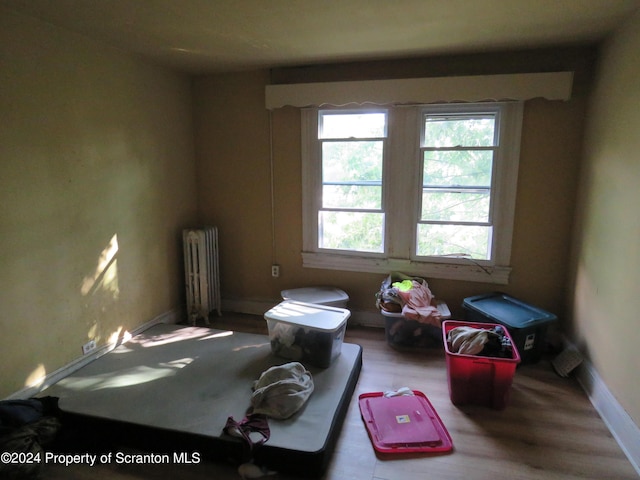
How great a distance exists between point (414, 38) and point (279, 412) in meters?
2.46

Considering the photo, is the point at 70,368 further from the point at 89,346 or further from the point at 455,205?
the point at 455,205

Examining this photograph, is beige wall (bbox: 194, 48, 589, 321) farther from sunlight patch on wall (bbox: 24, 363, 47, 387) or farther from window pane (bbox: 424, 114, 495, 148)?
sunlight patch on wall (bbox: 24, 363, 47, 387)

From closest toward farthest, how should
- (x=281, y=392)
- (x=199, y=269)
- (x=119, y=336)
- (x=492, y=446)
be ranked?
(x=492, y=446) < (x=281, y=392) < (x=119, y=336) < (x=199, y=269)

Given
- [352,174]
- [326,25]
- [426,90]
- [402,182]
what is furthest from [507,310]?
[326,25]

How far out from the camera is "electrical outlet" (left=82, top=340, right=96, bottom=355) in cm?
269

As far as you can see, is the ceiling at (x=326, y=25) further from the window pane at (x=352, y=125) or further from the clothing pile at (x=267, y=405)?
the clothing pile at (x=267, y=405)

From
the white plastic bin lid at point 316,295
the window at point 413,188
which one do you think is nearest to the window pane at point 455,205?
the window at point 413,188

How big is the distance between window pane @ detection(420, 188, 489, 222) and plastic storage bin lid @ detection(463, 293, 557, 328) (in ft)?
2.11

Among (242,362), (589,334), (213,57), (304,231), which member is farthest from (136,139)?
(589,334)

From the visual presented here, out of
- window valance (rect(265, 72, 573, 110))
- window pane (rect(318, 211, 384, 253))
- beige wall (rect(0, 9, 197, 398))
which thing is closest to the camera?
beige wall (rect(0, 9, 197, 398))

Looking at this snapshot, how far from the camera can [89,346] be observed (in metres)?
2.73

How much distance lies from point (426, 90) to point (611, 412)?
7.92ft

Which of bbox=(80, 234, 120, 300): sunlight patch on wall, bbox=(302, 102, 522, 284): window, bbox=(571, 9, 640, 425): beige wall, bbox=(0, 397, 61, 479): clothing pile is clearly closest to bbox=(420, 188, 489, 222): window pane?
bbox=(302, 102, 522, 284): window

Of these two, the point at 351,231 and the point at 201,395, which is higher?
the point at 351,231
